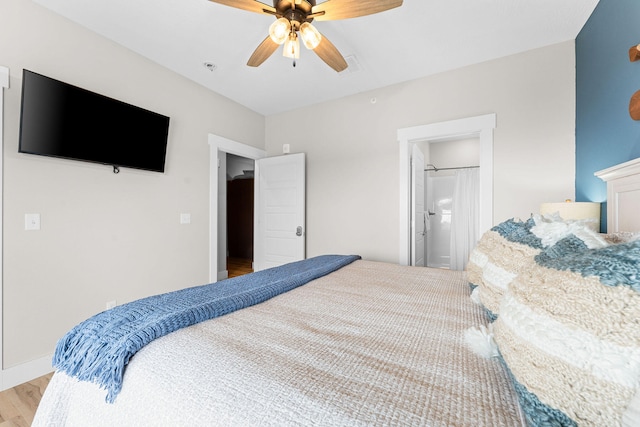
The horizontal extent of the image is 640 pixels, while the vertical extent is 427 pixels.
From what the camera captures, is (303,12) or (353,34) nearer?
(303,12)

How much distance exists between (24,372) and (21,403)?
0.94 feet

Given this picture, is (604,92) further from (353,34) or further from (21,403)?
(21,403)

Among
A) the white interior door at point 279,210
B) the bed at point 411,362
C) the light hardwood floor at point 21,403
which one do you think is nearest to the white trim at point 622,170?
the bed at point 411,362

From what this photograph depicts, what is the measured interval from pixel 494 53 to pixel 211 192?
3287 mm

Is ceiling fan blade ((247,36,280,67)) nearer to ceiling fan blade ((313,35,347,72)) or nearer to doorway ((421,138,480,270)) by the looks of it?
ceiling fan blade ((313,35,347,72))

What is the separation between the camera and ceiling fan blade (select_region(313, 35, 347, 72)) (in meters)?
1.83

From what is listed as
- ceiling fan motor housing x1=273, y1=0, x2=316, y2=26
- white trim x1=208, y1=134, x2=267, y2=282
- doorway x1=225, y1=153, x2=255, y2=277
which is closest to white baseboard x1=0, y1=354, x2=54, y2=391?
white trim x1=208, y1=134, x2=267, y2=282

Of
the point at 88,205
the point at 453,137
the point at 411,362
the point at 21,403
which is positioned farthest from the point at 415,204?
the point at 21,403

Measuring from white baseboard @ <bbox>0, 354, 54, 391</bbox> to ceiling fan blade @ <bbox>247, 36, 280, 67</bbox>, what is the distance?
8.87 ft

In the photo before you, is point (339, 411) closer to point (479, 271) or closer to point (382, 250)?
point (479, 271)

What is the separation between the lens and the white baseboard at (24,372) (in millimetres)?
1729

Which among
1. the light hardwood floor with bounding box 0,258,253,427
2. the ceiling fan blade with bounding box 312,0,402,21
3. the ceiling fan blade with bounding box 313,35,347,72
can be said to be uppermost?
the ceiling fan blade with bounding box 312,0,402,21

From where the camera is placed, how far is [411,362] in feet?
2.37

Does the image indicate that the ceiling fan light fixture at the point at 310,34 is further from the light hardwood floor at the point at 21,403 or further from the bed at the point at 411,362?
the light hardwood floor at the point at 21,403
